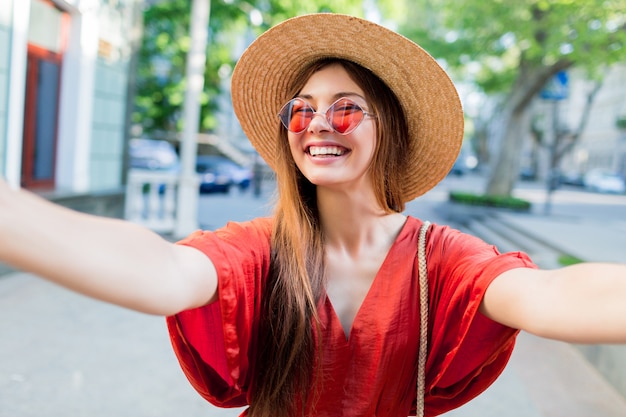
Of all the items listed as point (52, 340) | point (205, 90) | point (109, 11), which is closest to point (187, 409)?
point (52, 340)

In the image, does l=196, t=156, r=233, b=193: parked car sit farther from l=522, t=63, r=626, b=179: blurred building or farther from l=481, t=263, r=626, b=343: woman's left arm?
l=522, t=63, r=626, b=179: blurred building

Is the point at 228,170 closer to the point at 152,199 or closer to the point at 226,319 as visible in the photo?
the point at 152,199

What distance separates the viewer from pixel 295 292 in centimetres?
160

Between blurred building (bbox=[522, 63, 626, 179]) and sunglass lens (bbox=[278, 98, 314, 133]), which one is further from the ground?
blurred building (bbox=[522, 63, 626, 179])

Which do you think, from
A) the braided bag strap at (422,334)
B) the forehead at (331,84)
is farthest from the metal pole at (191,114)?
the braided bag strap at (422,334)

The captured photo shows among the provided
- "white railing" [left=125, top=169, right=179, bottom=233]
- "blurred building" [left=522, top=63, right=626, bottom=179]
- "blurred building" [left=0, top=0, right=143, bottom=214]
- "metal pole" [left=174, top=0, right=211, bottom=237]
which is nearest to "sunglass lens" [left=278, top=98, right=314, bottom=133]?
"blurred building" [left=0, top=0, right=143, bottom=214]

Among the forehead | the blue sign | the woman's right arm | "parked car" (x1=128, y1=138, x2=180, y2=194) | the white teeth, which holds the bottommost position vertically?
"parked car" (x1=128, y1=138, x2=180, y2=194)

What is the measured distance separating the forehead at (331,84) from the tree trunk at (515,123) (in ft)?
50.4

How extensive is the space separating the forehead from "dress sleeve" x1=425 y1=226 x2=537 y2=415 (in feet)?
1.51

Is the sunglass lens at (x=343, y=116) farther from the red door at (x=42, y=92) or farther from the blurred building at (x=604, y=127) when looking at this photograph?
the blurred building at (x=604, y=127)

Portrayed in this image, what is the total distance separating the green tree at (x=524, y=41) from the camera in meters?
13.6

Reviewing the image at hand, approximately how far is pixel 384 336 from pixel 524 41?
15756 millimetres

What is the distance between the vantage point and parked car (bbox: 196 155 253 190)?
22.4 m

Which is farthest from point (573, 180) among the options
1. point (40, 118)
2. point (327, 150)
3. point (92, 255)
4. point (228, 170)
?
point (92, 255)
